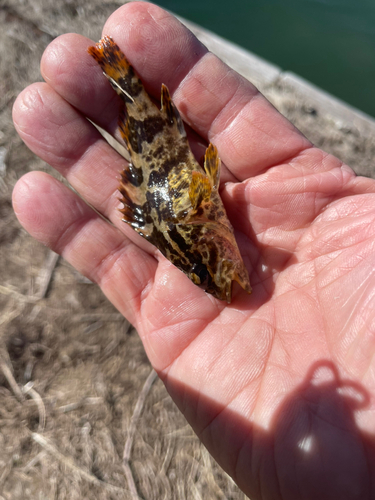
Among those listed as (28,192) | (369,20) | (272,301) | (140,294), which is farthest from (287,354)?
(369,20)

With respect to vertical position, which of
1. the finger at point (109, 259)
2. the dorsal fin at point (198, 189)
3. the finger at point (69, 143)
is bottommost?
the finger at point (109, 259)

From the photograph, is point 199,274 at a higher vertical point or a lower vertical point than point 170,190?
lower

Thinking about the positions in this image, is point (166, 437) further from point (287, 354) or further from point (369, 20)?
point (369, 20)

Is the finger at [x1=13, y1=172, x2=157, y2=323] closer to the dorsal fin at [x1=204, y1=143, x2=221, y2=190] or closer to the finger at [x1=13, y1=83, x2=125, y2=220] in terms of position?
the finger at [x1=13, y1=83, x2=125, y2=220]

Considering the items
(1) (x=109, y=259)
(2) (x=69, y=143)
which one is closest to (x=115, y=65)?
(2) (x=69, y=143)

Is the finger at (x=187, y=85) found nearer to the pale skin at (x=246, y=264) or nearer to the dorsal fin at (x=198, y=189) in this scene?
the pale skin at (x=246, y=264)

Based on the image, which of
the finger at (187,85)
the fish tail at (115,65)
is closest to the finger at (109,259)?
the finger at (187,85)

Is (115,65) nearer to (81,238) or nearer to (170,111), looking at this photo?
(170,111)
